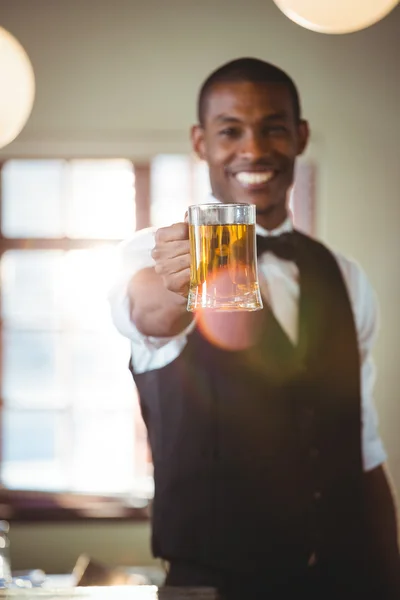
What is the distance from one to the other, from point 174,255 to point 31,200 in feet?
6.72

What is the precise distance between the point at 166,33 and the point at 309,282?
45.7 inches

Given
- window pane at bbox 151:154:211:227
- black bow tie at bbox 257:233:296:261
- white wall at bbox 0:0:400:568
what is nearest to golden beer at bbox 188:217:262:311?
black bow tie at bbox 257:233:296:261

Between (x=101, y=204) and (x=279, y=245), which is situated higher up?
(x=101, y=204)

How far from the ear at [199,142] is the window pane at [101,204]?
1013mm

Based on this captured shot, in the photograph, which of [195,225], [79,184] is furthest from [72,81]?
[195,225]

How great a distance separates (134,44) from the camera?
331 cm

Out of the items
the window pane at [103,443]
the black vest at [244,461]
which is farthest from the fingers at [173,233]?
the window pane at [103,443]

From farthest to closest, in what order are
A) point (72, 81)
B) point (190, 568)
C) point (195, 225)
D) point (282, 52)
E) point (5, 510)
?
point (5, 510) → point (72, 81) → point (282, 52) → point (190, 568) → point (195, 225)

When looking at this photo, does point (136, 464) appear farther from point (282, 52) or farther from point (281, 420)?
point (282, 52)

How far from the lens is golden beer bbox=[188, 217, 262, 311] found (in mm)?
1760

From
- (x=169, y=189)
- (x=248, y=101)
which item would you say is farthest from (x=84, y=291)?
(x=248, y=101)

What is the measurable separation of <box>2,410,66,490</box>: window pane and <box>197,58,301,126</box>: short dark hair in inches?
66.3

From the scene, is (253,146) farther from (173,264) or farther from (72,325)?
(72,325)

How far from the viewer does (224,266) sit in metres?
1.76
